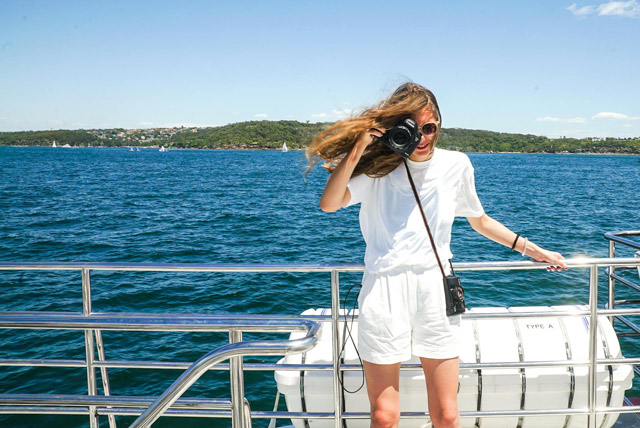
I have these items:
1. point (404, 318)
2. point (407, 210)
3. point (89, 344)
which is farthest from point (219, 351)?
point (89, 344)

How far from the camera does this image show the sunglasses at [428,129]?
1.99m

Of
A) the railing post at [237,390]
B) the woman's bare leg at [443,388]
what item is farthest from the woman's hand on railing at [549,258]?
the railing post at [237,390]

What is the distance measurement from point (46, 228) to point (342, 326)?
21.2m

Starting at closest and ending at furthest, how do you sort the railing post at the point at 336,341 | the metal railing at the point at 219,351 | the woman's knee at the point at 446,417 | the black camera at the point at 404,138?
the metal railing at the point at 219,351, the black camera at the point at 404,138, the woman's knee at the point at 446,417, the railing post at the point at 336,341

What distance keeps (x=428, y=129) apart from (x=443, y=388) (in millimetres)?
1112

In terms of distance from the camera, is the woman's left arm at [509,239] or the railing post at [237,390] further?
the woman's left arm at [509,239]

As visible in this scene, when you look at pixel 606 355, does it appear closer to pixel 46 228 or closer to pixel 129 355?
pixel 129 355

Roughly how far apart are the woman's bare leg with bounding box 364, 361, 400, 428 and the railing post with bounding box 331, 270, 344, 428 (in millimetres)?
385

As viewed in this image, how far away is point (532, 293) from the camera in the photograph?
11664 mm

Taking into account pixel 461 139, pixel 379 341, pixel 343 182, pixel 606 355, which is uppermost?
pixel 461 139

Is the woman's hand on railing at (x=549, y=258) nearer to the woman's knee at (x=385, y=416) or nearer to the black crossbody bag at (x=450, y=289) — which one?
the black crossbody bag at (x=450, y=289)

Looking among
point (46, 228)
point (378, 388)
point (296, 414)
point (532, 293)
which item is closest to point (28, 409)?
point (296, 414)

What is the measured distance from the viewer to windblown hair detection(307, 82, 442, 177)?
1.97 meters

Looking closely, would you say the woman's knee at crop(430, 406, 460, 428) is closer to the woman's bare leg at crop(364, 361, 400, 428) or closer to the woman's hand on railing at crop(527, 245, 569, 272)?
the woman's bare leg at crop(364, 361, 400, 428)
